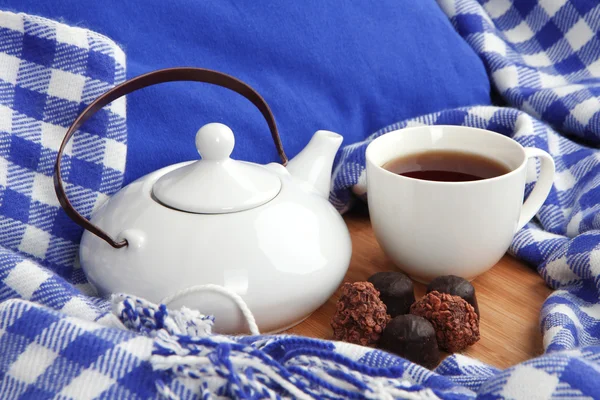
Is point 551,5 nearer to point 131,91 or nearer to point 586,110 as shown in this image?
point 586,110

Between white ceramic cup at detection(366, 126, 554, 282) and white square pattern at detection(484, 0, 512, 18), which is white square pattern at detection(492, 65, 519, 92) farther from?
white ceramic cup at detection(366, 126, 554, 282)

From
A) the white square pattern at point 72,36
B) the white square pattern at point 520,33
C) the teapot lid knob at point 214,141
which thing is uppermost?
the white square pattern at point 72,36

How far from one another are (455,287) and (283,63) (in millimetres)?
322

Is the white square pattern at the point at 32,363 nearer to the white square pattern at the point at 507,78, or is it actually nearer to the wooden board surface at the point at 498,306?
the wooden board surface at the point at 498,306

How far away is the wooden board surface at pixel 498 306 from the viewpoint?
0.56m

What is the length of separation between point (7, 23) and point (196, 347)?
1.08 ft

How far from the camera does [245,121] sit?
0.72 metres

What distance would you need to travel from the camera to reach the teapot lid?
0.55 meters

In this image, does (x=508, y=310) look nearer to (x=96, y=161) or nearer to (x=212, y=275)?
(x=212, y=275)

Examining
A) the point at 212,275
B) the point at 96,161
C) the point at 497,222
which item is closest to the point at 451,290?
the point at 497,222

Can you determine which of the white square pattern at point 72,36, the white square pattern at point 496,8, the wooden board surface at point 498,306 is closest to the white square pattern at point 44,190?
the white square pattern at point 72,36

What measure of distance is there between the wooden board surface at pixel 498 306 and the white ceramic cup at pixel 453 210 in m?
0.03

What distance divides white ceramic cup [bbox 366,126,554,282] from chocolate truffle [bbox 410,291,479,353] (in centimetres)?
7

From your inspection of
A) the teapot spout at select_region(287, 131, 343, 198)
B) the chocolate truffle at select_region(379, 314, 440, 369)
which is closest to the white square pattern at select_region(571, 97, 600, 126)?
the teapot spout at select_region(287, 131, 343, 198)
